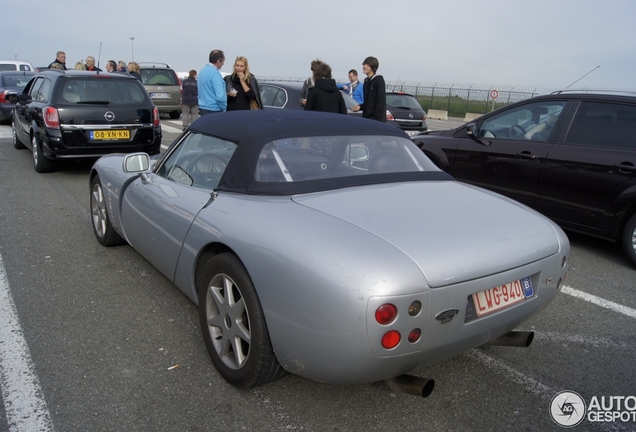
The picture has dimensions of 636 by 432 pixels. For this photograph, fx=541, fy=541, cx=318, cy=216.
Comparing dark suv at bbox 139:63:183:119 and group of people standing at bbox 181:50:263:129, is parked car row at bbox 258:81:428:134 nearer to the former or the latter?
group of people standing at bbox 181:50:263:129

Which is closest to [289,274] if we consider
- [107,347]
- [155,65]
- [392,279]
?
[392,279]

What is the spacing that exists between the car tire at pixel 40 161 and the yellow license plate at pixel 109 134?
Result: 1.12 m

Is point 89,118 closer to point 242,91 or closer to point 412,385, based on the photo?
point 242,91

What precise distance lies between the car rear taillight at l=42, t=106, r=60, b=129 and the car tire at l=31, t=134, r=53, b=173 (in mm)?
718

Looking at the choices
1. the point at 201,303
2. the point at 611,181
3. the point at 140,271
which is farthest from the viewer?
the point at 611,181

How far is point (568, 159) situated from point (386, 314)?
13.2 feet

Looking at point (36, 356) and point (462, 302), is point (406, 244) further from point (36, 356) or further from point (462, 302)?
point (36, 356)

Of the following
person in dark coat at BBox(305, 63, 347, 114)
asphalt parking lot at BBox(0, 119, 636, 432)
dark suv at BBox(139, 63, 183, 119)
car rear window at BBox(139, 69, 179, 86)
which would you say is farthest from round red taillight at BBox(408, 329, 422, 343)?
car rear window at BBox(139, 69, 179, 86)

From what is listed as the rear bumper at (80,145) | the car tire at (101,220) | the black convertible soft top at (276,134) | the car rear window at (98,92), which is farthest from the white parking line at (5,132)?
the black convertible soft top at (276,134)

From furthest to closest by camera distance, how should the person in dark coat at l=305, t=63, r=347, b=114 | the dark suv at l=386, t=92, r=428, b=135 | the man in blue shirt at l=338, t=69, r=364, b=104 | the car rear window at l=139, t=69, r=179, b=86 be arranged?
the car rear window at l=139, t=69, r=179, b=86 → the dark suv at l=386, t=92, r=428, b=135 → the man in blue shirt at l=338, t=69, r=364, b=104 → the person in dark coat at l=305, t=63, r=347, b=114

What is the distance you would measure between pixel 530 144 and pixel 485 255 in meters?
3.78

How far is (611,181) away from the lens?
504 centimetres

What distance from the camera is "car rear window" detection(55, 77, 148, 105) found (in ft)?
26.1
